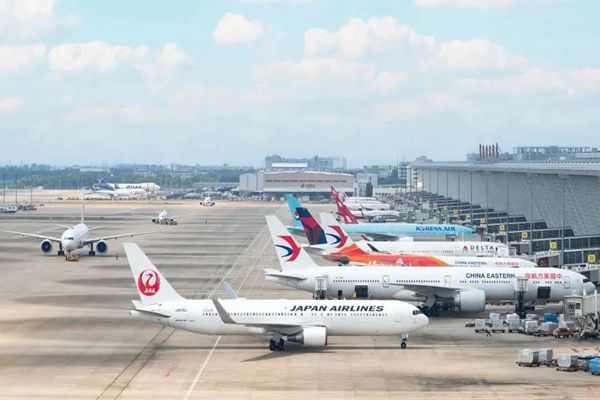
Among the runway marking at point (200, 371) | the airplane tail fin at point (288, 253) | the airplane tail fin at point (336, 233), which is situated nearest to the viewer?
the runway marking at point (200, 371)

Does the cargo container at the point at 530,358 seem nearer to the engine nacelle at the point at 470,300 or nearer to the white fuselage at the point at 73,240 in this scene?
the engine nacelle at the point at 470,300

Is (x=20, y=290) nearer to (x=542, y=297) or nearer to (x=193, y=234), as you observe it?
(x=542, y=297)

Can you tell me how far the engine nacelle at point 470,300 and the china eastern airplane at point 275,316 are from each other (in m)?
13.6

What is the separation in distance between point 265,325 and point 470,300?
20.7m

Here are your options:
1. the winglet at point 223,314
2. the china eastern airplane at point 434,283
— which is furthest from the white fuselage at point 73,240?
the winglet at point 223,314

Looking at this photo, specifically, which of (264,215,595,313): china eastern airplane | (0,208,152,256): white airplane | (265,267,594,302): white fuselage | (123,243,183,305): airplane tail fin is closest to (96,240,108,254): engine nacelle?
(0,208,152,256): white airplane

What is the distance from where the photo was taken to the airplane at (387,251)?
8988 cm

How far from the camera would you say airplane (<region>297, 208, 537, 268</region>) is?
89.9 m

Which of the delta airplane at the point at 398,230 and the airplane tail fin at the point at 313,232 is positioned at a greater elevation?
the airplane tail fin at the point at 313,232

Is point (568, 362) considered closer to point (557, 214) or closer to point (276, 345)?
point (276, 345)

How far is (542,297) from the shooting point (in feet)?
266

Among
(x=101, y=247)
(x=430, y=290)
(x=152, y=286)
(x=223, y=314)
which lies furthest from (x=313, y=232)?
(x=223, y=314)

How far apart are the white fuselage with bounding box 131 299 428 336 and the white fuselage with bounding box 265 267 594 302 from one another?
13.8 metres

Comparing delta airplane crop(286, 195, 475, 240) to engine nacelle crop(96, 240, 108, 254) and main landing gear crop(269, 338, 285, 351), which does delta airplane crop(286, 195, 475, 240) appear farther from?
main landing gear crop(269, 338, 285, 351)
